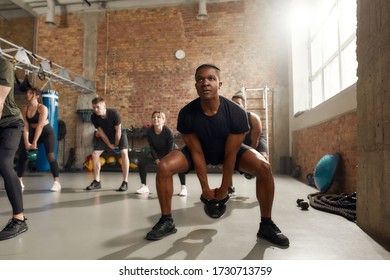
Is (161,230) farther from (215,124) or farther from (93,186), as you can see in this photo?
(93,186)

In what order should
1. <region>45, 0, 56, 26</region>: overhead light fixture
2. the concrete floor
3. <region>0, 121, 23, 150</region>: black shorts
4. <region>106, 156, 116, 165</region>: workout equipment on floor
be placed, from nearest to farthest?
the concrete floor, <region>0, 121, 23, 150</region>: black shorts, <region>106, 156, 116, 165</region>: workout equipment on floor, <region>45, 0, 56, 26</region>: overhead light fixture

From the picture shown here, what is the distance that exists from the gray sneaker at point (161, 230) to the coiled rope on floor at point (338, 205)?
5.11 ft

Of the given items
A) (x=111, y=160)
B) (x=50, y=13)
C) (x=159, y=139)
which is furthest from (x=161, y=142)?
(x=50, y=13)

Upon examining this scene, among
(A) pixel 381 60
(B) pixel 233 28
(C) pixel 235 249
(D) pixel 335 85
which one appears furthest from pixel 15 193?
(B) pixel 233 28

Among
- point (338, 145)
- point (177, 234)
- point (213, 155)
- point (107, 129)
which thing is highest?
point (107, 129)

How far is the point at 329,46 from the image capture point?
4906 millimetres

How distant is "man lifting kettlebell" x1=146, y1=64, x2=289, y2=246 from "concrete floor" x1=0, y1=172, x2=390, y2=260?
17 cm

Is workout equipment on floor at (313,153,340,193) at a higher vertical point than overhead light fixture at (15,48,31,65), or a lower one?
lower

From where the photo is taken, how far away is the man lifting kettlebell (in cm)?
181

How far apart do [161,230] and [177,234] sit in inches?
5.2

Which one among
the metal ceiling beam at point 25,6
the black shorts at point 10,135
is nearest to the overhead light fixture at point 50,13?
the metal ceiling beam at point 25,6

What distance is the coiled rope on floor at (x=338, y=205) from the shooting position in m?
2.41

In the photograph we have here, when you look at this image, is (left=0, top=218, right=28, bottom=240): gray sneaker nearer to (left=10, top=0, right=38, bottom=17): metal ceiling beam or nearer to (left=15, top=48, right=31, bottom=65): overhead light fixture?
(left=15, top=48, right=31, bottom=65): overhead light fixture

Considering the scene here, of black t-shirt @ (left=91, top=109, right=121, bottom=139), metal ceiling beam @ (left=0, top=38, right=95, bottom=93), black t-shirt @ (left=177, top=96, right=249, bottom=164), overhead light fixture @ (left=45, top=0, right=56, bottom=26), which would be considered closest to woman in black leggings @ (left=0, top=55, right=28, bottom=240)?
black t-shirt @ (left=177, top=96, right=249, bottom=164)
